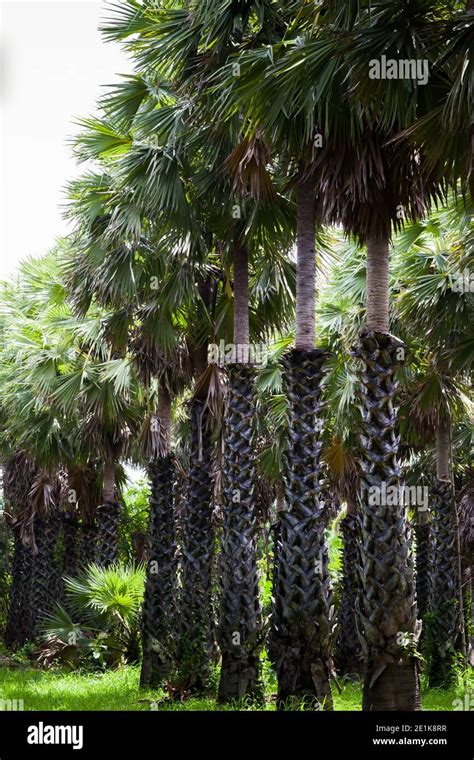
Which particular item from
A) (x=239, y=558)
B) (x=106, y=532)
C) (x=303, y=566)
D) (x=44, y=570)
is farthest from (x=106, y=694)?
(x=44, y=570)

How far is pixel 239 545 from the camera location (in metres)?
13.0

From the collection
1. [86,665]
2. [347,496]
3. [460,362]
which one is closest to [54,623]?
[86,665]

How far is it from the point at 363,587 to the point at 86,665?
10070 millimetres

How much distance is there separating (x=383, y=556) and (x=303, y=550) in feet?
4.77

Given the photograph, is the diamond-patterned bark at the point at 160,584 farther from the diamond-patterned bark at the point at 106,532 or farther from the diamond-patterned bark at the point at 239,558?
the diamond-patterned bark at the point at 106,532

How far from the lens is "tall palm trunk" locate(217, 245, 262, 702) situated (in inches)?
500

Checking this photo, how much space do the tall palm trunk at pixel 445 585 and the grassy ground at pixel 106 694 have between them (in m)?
0.50

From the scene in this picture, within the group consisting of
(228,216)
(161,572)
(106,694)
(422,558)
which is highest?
(228,216)

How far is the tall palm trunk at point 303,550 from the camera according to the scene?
10.9 metres

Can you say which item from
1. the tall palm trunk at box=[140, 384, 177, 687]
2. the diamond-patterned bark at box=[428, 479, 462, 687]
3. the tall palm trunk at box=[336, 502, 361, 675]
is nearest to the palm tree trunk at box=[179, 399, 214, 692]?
the tall palm trunk at box=[140, 384, 177, 687]

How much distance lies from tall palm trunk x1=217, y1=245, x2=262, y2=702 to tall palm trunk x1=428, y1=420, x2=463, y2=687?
17.6ft

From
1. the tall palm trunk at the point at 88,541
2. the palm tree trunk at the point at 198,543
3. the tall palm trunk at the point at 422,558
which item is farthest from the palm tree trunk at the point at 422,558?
the palm tree trunk at the point at 198,543

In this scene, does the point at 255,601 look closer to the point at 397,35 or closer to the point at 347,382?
the point at 347,382

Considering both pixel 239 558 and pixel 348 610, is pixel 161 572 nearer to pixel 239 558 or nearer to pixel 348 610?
pixel 239 558
